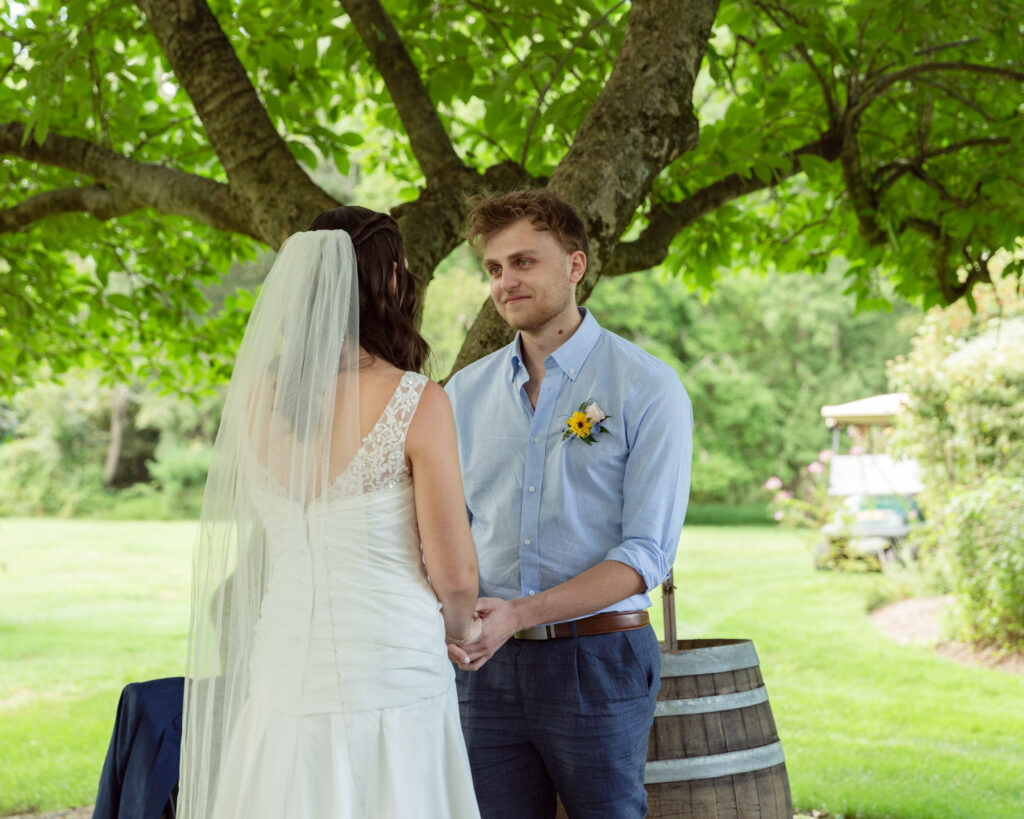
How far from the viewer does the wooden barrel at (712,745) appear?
2.35 meters

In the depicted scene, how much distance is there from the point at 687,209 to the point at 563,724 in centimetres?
244

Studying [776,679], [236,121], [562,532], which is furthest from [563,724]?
[776,679]

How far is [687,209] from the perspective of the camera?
3996 millimetres

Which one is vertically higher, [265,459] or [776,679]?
[265,459]

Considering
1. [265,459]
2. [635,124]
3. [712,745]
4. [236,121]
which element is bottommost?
[712,745]

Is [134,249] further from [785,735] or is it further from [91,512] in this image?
[91,512]

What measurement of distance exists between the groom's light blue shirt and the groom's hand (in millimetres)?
170

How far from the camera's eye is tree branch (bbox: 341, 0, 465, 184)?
11.4 ft

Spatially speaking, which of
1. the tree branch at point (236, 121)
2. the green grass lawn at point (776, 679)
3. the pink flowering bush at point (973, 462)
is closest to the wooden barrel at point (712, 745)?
the tree branch at point (236, 121)

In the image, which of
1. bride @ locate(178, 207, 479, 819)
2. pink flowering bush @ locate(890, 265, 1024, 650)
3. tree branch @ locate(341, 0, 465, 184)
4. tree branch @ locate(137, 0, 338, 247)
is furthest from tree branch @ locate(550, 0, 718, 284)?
pink flowering bush @ locate(890, 265, 1024, 650)

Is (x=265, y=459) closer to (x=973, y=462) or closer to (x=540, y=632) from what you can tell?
(x=540, y=632)

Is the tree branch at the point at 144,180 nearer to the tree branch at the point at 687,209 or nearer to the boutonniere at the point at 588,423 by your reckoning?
the tree branch at the point at 687,209

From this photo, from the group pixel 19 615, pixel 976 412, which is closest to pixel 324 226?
pixel 976 412

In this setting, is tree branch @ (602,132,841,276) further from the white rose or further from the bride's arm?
the bride's arm
